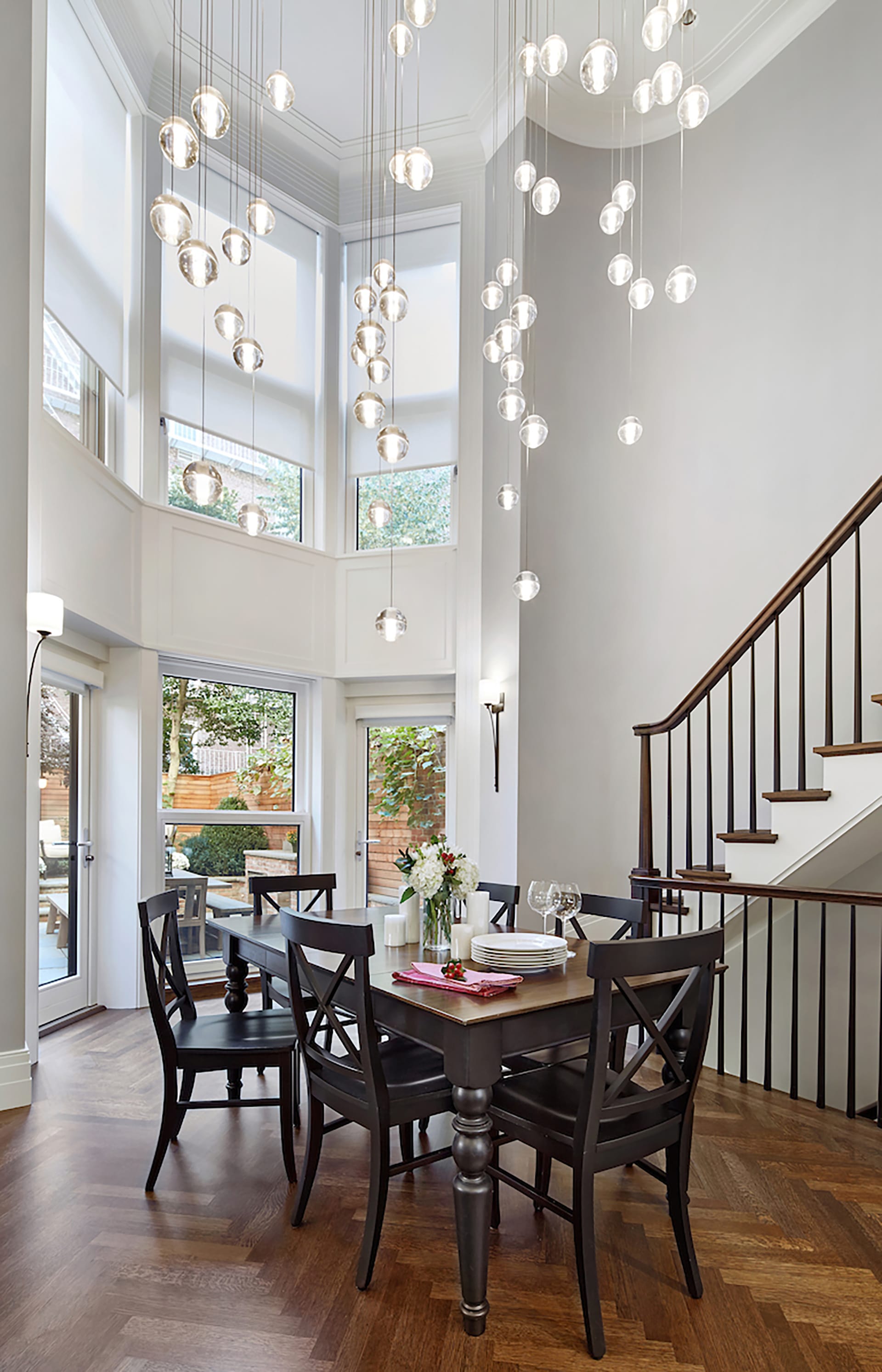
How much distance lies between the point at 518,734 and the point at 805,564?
7.07ft

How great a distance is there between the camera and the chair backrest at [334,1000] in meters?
2.23

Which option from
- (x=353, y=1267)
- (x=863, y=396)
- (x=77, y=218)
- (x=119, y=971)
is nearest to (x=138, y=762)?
(x=119, y=971)

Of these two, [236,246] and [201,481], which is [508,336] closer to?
[236,246]

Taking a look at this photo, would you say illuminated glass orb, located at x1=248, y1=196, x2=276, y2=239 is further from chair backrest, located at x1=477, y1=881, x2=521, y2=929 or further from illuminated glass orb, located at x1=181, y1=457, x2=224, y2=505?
chair backrest, located at x1=477, y1=881, x2=521, y2=929

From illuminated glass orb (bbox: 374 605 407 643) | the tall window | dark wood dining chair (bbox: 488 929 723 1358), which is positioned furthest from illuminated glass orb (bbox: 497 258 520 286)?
the tall window

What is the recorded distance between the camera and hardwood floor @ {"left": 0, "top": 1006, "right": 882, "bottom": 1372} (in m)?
1.95

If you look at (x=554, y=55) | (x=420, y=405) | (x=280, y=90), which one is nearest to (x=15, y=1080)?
(x=280, y=90)

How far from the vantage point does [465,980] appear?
7.77 feet

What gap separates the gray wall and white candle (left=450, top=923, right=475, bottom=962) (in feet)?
8.70

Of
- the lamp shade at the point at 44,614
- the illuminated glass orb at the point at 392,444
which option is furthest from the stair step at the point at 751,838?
the lamp shade at the point at 44,614

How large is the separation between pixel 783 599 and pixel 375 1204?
2.87m

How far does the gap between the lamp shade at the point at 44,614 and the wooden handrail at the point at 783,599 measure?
2.77 meters

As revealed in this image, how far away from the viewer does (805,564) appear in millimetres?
3664

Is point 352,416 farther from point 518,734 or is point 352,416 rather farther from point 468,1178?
point 468,1178
